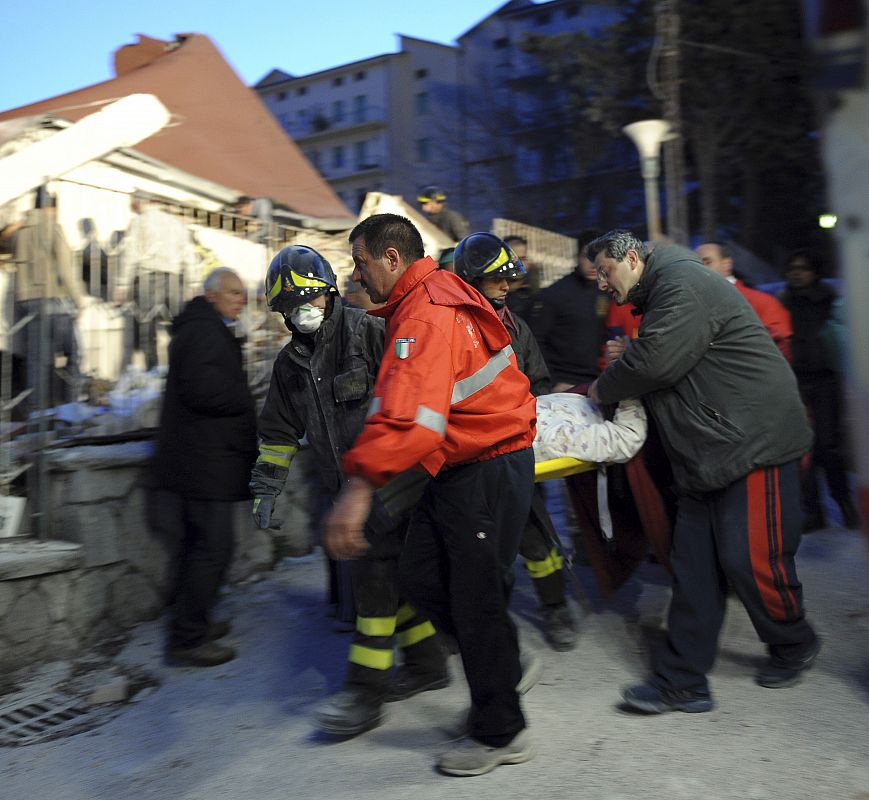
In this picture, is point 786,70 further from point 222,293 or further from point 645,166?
point 222,293

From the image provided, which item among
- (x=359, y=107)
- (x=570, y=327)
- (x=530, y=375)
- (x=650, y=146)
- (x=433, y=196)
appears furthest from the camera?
(x=359, y=107)

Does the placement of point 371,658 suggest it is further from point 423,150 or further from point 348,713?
point 423,150

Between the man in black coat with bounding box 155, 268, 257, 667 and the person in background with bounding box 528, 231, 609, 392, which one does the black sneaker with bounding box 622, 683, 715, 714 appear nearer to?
the man in black coat with bounding box 155, 268, 257, 667

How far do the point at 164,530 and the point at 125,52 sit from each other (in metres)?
9.10

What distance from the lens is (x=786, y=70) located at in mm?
18375

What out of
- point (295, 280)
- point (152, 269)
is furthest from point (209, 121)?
point (295, 280)

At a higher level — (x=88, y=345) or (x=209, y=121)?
(x=209, y=121)

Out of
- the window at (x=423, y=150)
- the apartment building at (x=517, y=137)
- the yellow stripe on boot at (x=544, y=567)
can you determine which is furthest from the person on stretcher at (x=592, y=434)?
the window at (x=423, y=150)

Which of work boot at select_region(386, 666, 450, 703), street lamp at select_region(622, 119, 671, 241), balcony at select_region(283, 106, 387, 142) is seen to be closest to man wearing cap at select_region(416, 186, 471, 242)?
street lamp at select_region(622, 119, 671, 241)

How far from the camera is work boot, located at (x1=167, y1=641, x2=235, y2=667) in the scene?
4863 mm

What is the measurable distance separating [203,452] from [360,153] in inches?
2136

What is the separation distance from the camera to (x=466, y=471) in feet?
10.8

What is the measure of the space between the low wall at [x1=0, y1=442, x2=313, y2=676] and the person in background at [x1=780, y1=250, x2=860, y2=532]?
162 inches

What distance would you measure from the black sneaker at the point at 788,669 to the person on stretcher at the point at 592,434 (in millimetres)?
1045
